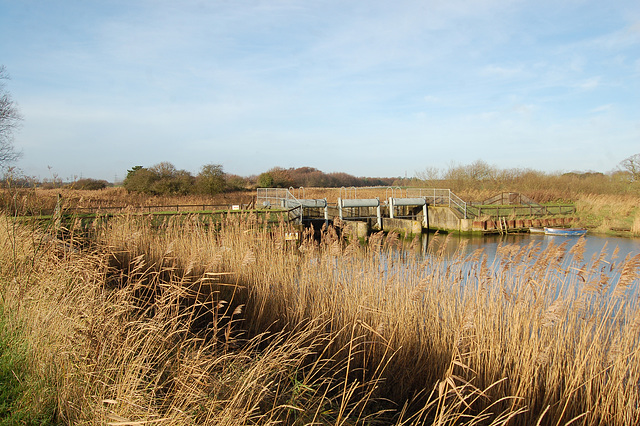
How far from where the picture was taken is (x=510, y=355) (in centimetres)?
353

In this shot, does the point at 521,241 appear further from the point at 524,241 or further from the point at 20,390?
the point at 20,390

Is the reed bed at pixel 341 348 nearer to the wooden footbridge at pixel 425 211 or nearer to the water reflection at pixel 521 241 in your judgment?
the water reflection at pixel 521 241

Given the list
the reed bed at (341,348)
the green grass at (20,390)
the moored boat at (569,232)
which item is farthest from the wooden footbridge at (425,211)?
the green grass at (20,390)

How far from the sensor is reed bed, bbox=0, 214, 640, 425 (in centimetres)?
254

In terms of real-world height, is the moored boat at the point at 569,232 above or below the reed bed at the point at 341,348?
below

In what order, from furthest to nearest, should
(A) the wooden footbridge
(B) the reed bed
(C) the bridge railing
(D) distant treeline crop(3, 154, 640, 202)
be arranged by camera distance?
(D) distant treeline crop(3, 154, 640, 202)
(C) the bridge railing
(A) the wooden footbridge
(B) the reed bed

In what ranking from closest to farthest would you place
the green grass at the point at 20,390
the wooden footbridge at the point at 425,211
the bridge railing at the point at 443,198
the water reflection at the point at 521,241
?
1. the green grass at the point at 20,390
2. the water reflection at the point at 521,241
3. the wooden footbridge at the point at 425,211
4. the bridge railing at the point at 443,198

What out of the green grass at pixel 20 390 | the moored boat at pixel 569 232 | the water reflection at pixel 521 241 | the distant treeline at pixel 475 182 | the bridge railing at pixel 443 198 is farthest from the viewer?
the distant treeline at pixel 475 182

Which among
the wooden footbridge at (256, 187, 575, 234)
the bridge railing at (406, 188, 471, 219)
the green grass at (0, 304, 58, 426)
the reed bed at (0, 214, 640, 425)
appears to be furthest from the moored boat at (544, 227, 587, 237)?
the green grass at (0, 304, 58, 426)

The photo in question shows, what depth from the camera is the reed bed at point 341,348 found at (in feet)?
8.34

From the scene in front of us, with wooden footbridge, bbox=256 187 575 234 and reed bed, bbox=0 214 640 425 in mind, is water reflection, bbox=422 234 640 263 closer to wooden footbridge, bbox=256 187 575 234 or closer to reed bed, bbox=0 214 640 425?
wooden footbridge, bbox=256 187 575 234

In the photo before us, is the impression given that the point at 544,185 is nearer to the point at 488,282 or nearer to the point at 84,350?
the point at 488,282

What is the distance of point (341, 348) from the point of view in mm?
3740

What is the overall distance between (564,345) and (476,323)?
0.70 meters
